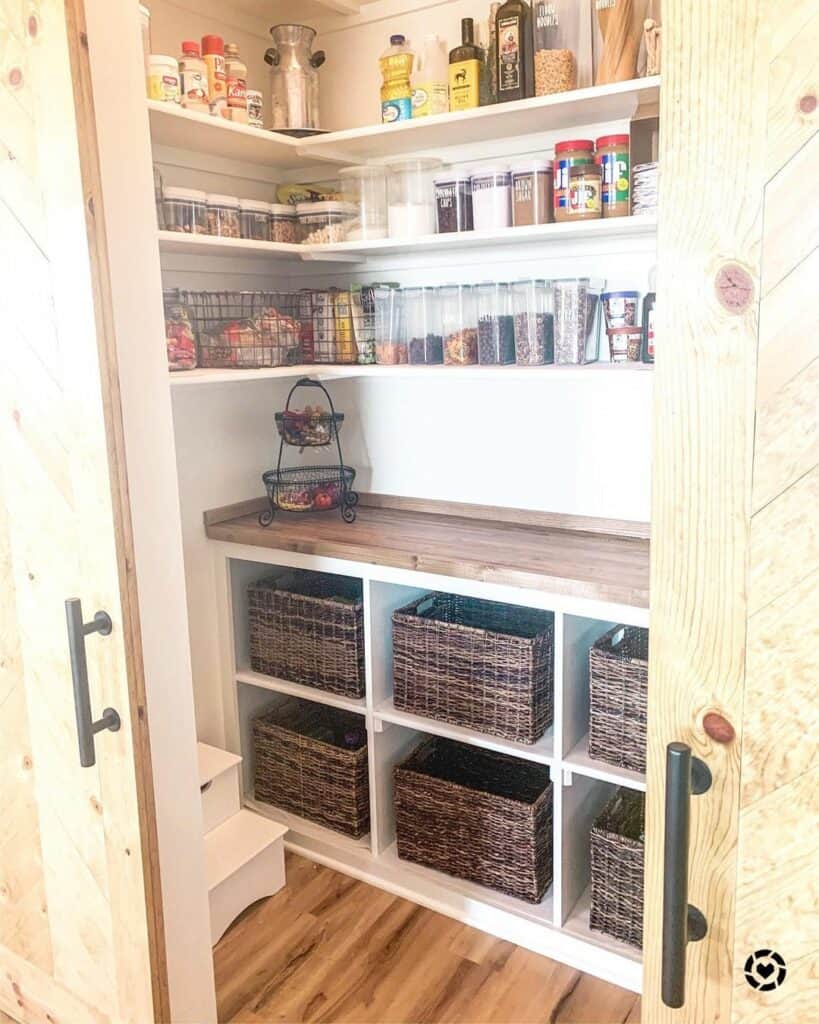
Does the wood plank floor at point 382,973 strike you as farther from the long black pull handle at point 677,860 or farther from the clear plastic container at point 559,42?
the clear plastic container at point 559,42

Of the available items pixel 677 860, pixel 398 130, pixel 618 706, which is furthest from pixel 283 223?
pixel 677 860

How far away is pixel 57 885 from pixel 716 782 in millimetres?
1362

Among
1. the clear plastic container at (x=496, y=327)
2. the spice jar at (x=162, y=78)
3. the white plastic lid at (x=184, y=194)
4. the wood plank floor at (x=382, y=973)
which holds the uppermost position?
the spice jar at (x=162, y=78)

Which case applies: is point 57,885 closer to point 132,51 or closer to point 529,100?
point 132,51

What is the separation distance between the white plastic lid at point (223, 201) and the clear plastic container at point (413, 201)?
1.38ft

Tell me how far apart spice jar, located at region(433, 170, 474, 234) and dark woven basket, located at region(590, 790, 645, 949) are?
1.57m

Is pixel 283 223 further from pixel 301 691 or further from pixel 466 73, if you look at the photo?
pixel 301 691

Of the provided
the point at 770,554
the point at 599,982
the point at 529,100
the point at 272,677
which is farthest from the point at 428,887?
the point at 529,100

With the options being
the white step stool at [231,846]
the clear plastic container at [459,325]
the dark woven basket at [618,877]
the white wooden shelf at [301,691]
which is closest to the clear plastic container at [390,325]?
the clear plastic container at [459,325]

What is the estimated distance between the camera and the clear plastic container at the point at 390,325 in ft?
8.14

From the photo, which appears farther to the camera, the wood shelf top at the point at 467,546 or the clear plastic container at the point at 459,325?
the clear plastic container at the point at 459,325

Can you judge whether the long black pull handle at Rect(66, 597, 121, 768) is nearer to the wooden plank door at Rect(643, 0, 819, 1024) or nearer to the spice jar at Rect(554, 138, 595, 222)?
the wooden plank door at Rect(643, 0, 819, 1024)

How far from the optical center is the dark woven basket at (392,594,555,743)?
85.5 inches

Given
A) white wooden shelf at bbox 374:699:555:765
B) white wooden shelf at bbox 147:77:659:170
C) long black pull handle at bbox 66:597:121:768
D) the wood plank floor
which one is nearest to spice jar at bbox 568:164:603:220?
white wooden shelf at bbox 147:77:659:170
